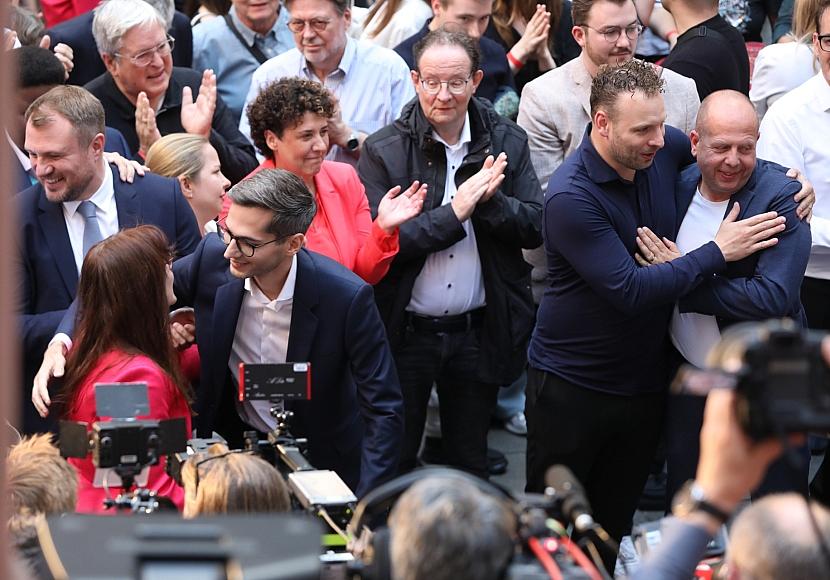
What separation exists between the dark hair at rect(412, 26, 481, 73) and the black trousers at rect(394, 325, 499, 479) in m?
1.09

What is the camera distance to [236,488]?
314cm

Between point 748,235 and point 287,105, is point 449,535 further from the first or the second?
point 287,105

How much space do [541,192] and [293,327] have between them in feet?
4.96

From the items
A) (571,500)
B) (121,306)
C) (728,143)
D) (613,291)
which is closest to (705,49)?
(728,143)

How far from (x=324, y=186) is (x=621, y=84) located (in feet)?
4.14

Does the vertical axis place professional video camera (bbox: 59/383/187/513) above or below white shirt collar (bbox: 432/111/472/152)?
below

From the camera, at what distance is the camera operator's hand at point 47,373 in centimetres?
399

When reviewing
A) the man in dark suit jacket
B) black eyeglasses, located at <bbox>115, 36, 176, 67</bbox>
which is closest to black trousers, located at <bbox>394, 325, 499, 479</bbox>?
black eyeglasses, located at <bbox>115, 36, 176, 67</bbox>

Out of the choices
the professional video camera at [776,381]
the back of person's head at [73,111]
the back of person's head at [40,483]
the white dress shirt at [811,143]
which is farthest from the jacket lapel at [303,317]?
the professional video camera at [776,381]

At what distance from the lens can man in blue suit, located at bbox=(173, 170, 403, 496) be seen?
4.36 meters

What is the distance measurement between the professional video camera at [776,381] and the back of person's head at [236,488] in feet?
4.19

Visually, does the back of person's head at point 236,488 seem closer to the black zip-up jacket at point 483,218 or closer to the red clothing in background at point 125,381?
the red clothing in background at point 125,381

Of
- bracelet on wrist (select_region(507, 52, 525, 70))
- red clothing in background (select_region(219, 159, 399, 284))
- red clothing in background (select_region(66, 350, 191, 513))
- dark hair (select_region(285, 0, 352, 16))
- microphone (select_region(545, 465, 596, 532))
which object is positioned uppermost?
dark hair (select_region(285, 0, 352, 16))

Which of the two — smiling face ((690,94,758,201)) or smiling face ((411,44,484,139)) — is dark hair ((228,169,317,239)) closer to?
smiling face ((411,44,484,139))
